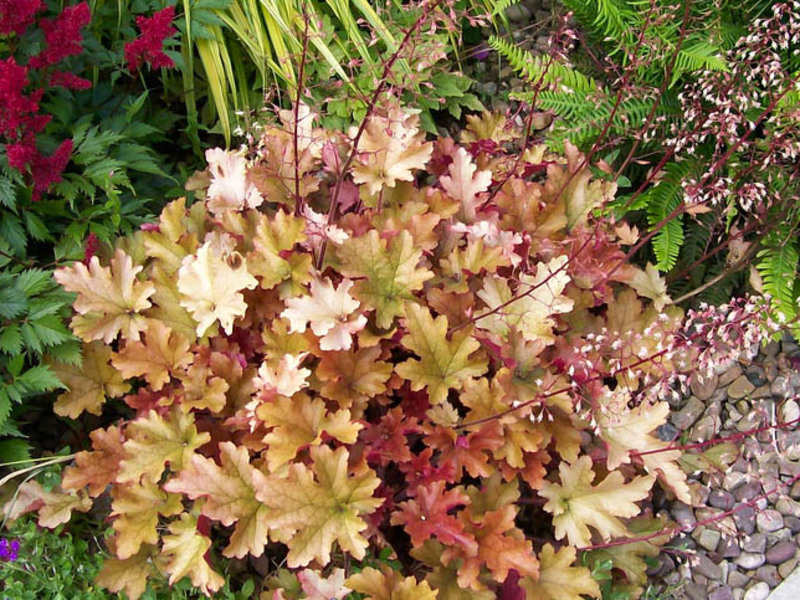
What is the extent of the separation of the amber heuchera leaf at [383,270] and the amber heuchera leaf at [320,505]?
0.43m

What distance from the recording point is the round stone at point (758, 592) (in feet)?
7.64

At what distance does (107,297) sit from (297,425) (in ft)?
2.20

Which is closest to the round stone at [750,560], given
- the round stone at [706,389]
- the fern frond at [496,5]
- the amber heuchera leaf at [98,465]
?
the round stone at [706,389]

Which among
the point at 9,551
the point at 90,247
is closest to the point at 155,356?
the point at 90,247

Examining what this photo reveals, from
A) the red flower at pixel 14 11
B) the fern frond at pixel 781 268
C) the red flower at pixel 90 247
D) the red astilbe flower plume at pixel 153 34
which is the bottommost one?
the fern frond at pixel 781 268

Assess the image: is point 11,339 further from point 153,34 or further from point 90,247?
point 153,34

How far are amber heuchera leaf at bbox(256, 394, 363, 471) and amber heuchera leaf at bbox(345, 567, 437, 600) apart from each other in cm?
31

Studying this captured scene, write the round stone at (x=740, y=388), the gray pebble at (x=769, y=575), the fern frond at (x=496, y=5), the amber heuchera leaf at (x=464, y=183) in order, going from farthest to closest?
1. the fern frond at (x=496, y=5)
2. the round stone at (x=740, y=388)
3. the amber heuchera leaf at (x=464, y=183)
4. the gray pebble at (x=769, y=575)

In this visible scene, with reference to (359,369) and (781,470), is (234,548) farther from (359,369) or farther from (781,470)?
(781,470)

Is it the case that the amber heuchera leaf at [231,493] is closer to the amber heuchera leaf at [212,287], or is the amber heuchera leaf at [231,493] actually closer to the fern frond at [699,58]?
the amber heuchera leaf at [212,287]

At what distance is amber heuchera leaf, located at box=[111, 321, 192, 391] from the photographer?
2217 mm

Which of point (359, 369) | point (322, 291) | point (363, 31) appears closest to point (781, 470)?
point (359, 369)

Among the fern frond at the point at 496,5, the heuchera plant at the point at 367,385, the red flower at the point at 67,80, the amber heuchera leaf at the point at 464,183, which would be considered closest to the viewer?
the heuchera plant at the point at 367,385

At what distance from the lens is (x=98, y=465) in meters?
2.18
